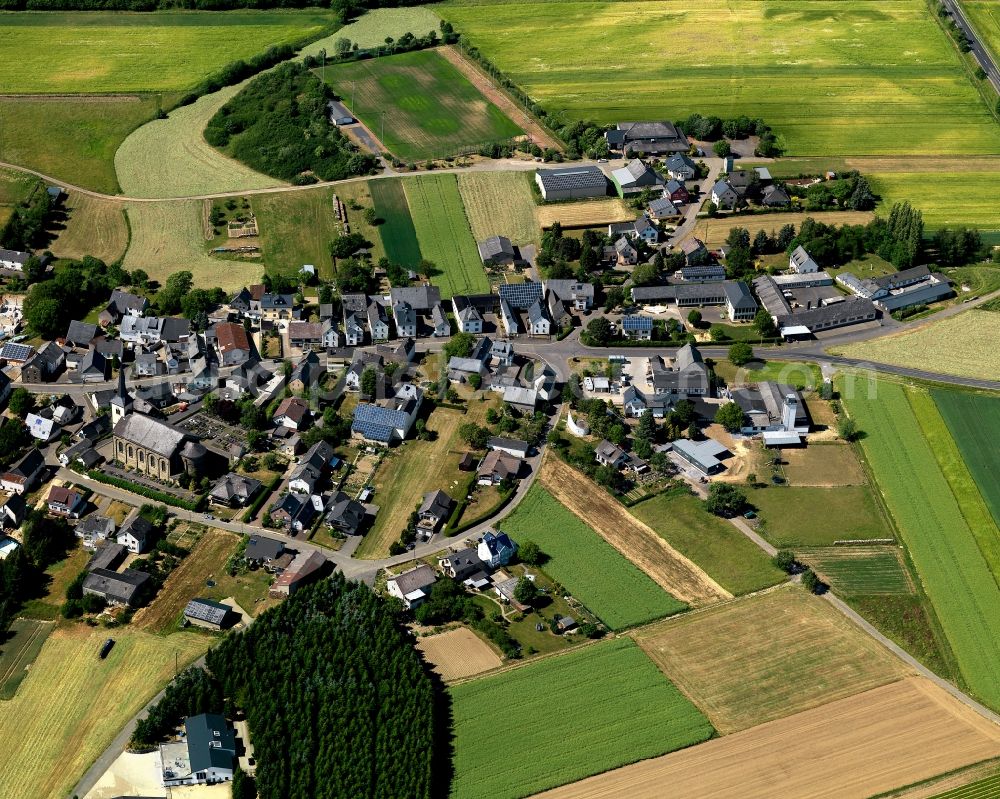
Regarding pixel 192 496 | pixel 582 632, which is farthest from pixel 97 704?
pixel 582 632

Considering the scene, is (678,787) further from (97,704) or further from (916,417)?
(916,417)

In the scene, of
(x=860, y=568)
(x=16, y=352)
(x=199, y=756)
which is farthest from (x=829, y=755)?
(x=16, y=352)

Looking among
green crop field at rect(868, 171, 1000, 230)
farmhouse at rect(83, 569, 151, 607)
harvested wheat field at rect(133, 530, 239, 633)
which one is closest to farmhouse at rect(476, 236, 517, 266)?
green crop field at rect(868, 171, 1000, 230)

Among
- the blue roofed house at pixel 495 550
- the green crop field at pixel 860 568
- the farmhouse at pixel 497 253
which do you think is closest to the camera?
the green crop field at pixel 860 568

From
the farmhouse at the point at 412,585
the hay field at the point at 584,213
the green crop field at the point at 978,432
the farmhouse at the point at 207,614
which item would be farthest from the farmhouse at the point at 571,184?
the farmhouse at the point at 207,614

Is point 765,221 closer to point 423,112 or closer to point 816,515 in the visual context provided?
point 423,112

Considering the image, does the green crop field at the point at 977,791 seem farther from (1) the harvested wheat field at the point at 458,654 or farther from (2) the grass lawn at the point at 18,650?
(2) the grass lawn at the point at 18,650

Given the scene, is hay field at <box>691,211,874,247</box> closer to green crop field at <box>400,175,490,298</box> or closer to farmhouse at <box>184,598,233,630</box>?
green crop field at <box>400,175,490,298</box>
